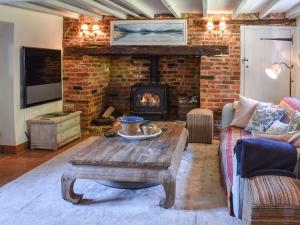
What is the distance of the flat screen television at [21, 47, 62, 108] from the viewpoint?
5.52m

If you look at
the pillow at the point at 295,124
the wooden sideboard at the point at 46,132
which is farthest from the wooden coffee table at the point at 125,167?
the wooden sideboard at the point at 46,132

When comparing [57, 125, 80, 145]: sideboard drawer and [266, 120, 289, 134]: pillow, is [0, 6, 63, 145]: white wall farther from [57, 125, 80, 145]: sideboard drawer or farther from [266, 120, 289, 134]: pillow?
[266, 120, 289, 134]: pillow

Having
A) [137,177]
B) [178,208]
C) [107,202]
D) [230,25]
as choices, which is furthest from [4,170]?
[230,25]

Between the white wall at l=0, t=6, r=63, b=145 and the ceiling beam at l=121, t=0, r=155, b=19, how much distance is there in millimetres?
1558

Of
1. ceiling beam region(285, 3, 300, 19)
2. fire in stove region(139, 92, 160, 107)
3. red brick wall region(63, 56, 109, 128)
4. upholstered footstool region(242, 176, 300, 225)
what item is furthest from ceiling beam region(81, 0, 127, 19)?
upholstered footstool region(242, 176, 300, 225)

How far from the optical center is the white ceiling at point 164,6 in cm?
500

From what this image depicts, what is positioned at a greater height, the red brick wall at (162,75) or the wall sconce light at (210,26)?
the wall sconce light at (210,26)

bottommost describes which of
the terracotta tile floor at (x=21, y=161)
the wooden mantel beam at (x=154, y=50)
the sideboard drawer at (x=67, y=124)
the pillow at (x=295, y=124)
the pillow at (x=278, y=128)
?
the terracotta tile floor at (x=21, y=161)

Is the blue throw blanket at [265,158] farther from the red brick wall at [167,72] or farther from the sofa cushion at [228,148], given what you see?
the red brick wall at [167,72]

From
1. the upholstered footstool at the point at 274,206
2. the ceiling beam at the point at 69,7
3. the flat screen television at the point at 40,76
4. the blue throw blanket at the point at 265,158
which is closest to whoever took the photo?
the upholstered footstool at the point at 274,206

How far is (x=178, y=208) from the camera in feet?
11.1

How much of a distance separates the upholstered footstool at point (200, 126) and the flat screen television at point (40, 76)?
233 centimetres

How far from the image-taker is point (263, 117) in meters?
4.83

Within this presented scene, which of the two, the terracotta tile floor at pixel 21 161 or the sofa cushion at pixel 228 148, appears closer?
the sofa cushion at pixel 228 148
